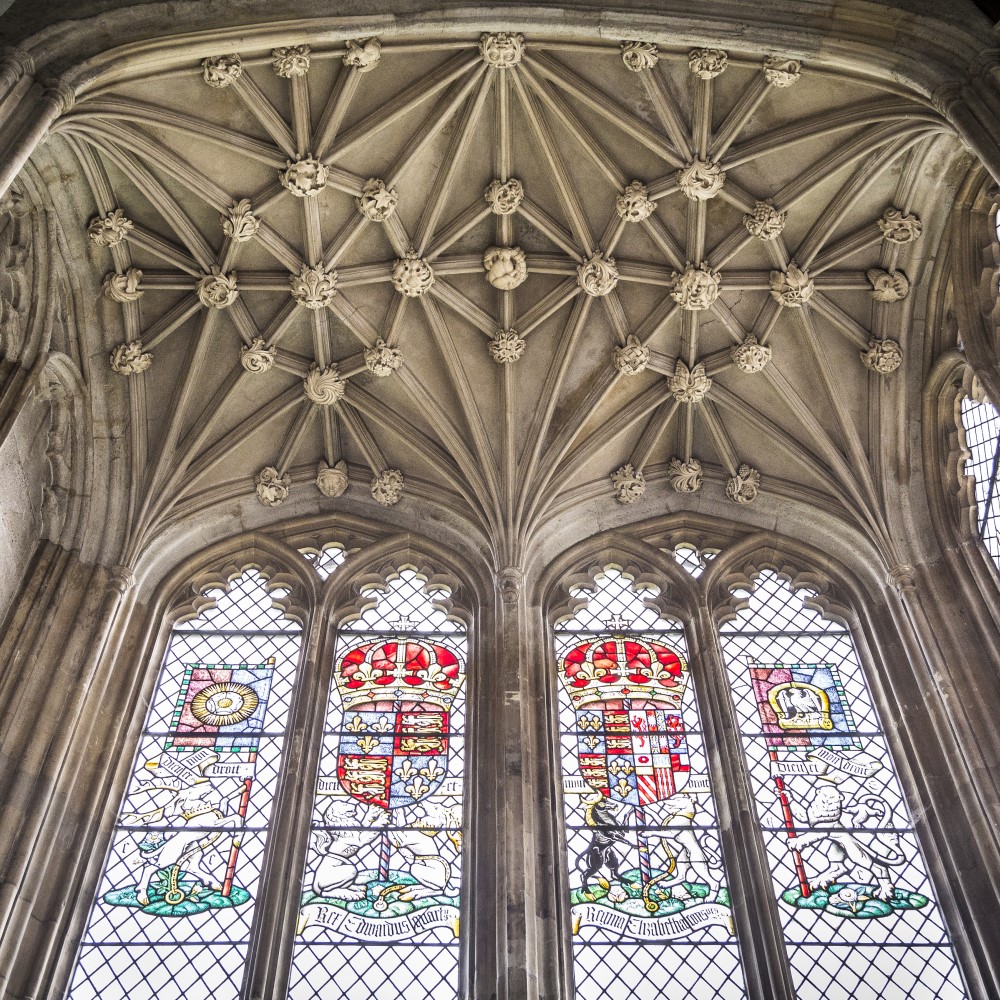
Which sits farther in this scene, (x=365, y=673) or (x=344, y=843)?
(x=365, y=673)

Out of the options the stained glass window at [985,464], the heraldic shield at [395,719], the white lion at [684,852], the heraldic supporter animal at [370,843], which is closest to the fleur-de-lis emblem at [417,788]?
the heraldic shield at [395,719]

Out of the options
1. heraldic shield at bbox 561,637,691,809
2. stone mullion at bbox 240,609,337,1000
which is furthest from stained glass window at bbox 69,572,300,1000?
heraldic shield at bbox 561,637,691,809

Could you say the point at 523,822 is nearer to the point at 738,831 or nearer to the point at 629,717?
the point at 738,831

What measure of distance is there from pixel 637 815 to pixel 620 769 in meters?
0.60

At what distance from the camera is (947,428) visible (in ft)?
48.5

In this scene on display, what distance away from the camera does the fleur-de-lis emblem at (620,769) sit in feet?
42.4

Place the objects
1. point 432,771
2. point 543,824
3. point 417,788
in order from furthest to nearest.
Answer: point 432,771 < point 417,788 < point 543,824

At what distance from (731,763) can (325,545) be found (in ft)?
19.3

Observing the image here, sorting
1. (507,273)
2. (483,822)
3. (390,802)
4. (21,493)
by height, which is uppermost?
(507,273)

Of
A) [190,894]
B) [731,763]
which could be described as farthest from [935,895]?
[190,894]

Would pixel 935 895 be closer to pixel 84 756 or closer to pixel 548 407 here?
pixel 548 407

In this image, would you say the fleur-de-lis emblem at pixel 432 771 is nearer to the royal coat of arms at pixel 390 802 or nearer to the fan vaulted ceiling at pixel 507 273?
the royal coat of arms at pixel 390 802

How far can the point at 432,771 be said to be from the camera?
42.5 ft

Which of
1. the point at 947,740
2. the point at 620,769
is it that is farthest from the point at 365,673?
the point at 947,740
